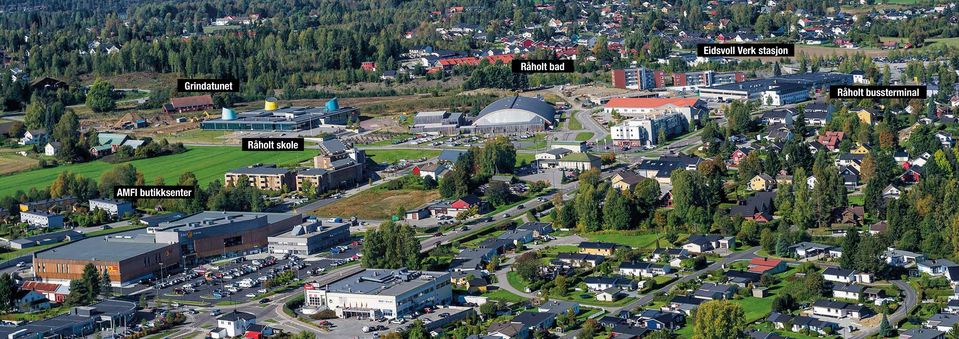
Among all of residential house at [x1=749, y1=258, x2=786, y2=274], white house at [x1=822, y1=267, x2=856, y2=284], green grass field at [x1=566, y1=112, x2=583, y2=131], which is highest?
white house at [x1=822, y1=267, x2=856, y2=284]

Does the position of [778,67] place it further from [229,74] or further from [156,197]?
[156,197]

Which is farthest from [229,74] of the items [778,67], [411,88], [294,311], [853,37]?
[294,311]

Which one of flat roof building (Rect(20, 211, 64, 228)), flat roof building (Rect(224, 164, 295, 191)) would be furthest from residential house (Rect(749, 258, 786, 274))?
flat roof building (Rect(20, 211, 64, 228))

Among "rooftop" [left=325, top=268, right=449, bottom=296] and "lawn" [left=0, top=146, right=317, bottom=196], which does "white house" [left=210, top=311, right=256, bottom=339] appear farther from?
"lawn" [left=0, top=146, right=317, bottom=196]

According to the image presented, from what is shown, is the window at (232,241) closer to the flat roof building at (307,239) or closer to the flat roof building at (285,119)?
the flat roof building at (307,239)

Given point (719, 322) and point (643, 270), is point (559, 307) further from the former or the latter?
point (719, 322)

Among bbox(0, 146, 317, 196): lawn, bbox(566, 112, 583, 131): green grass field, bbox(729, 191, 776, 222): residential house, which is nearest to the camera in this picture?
bbox(729, 191, 776, 222): residential house
